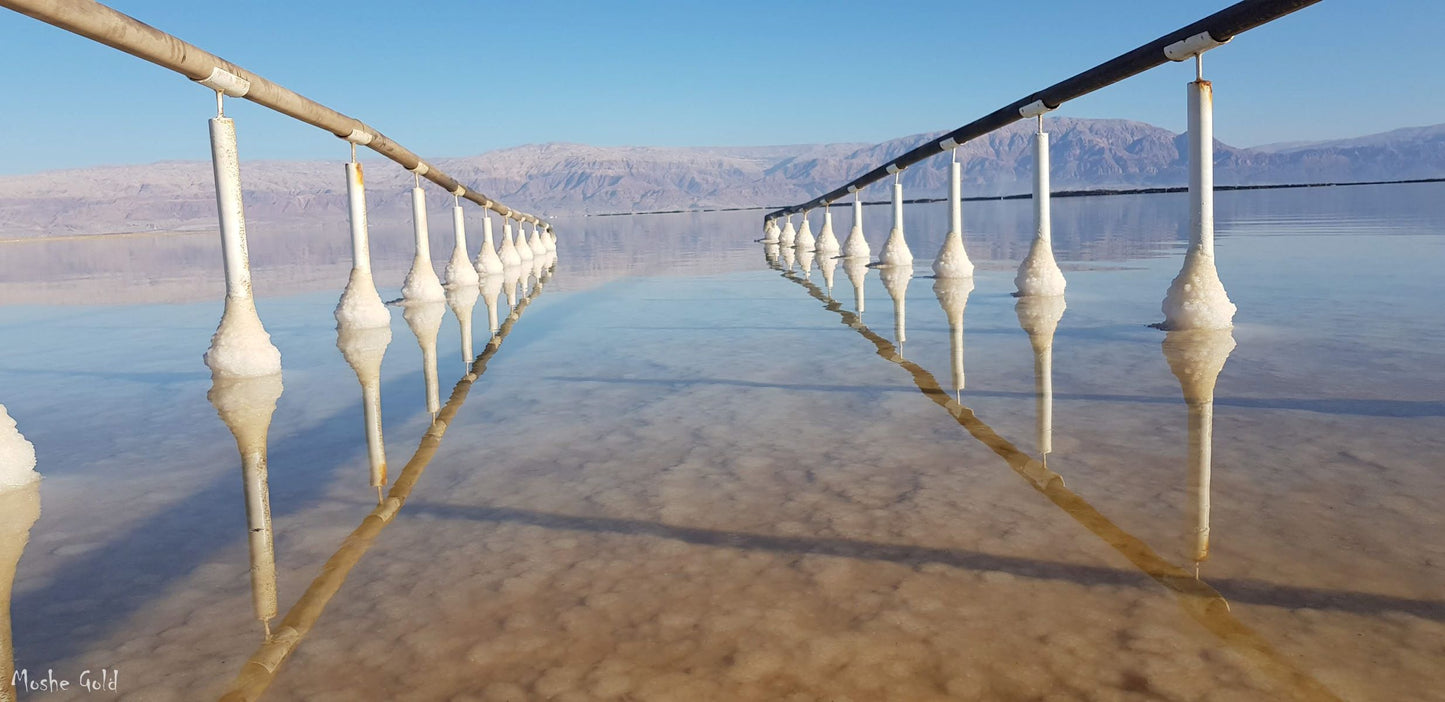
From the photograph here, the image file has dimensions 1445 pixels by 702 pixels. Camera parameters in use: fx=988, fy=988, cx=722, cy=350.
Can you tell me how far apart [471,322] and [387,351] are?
10.0 ft

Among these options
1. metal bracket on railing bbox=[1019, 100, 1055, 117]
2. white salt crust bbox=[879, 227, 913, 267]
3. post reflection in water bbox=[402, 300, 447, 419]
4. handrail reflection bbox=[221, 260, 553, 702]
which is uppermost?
metal bracket on railing bbox=[1019, 100, 1055, 117]

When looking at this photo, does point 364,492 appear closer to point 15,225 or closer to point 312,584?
point 312,584

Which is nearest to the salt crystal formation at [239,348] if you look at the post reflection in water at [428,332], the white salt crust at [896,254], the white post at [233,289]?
the white post at [233,289]

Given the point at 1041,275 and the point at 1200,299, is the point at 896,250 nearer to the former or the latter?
the point at 1041,275

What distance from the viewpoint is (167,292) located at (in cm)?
2145

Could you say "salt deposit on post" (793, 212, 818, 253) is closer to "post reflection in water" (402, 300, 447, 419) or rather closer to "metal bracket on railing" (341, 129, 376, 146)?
"post reflection in water" (402, 300, 447, 419)

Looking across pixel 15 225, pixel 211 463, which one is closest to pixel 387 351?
pixel 211 463

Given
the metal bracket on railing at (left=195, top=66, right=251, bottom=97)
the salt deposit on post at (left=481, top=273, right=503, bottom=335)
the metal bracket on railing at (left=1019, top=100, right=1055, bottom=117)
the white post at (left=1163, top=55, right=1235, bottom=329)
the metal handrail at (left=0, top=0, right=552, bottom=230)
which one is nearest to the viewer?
the metal handrail at (left=0, top=0, right=552, bottom=230)

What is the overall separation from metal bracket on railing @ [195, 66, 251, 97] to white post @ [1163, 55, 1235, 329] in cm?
865

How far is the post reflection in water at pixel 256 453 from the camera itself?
3.93 meters

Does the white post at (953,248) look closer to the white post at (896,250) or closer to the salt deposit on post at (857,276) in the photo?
the salt deposit on post at (857,276)

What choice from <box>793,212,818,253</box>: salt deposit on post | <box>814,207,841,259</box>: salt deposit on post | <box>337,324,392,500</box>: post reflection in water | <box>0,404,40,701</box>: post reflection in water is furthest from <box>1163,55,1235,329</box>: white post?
<box>793,212,818,253</box>: salt deposit on post

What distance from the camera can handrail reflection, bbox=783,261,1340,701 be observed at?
9.51 feet

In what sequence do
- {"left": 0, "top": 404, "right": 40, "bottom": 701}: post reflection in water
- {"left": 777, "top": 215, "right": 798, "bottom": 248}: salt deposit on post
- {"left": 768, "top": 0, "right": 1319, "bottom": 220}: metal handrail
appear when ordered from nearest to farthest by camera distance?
{"left": 0, "top": 404, "right": 40, "bottom": 701}: post reflection in water, {"left": 768, "top": 0, "right": 1319, "bottom": 220}: metal handrail, {"left": 777, "top": 215, "right": 798, "bottom": 248}: salt deposit on post
